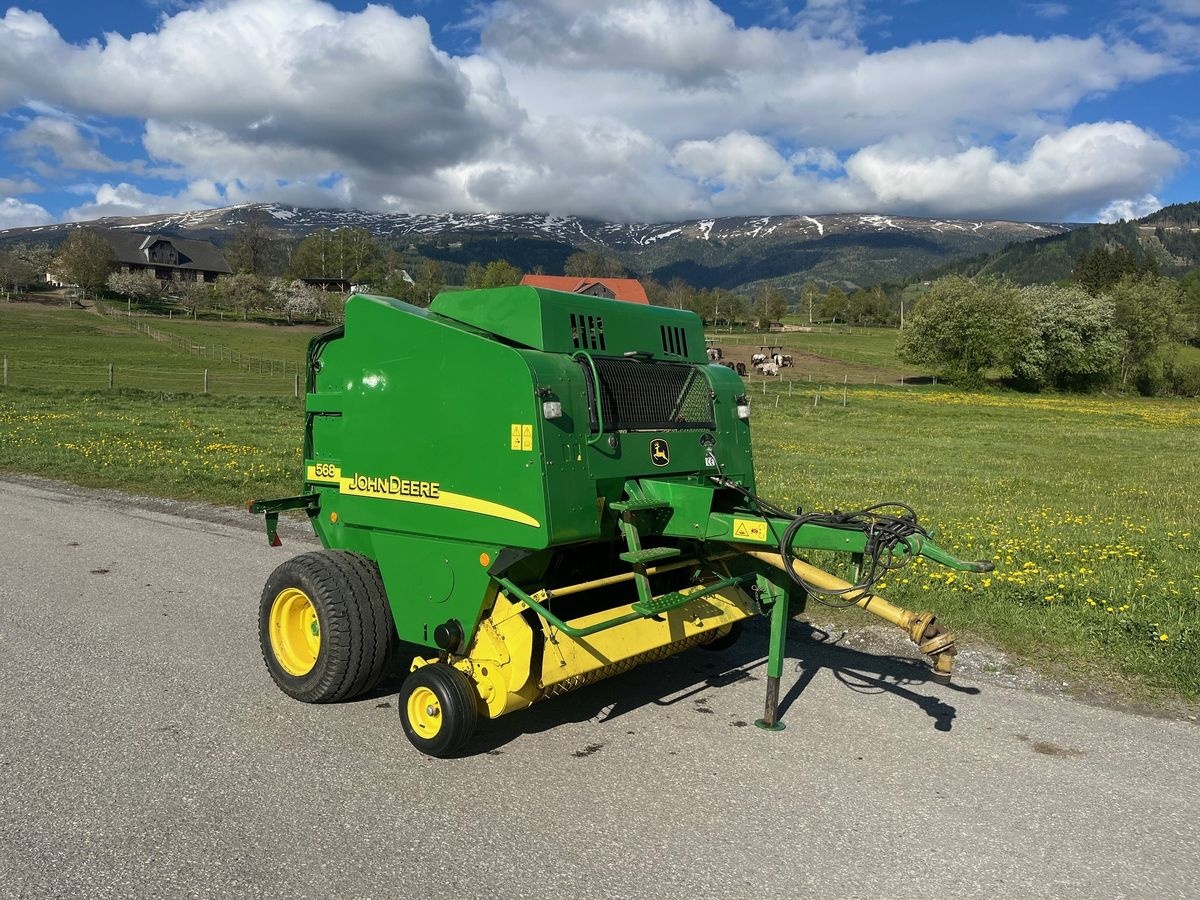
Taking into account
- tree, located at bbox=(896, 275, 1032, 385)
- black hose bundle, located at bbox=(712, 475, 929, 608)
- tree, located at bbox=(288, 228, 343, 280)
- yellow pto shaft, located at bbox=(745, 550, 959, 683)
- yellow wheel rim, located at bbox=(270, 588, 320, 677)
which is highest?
tree, located at bbox=(288, 228, 343, 280)

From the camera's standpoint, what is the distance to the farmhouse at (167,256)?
115 meters

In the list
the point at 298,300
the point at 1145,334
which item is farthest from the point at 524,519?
the point at 298,300

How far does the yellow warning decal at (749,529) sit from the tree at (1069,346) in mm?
60887

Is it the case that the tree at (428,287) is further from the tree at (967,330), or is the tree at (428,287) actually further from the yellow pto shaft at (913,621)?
the tree at (967,330)

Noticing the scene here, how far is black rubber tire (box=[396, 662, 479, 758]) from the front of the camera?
14.8 ft

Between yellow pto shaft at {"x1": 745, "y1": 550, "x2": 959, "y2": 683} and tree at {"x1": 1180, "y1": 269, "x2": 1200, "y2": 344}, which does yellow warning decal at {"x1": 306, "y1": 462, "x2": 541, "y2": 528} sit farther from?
tree at {"x1": 1180, "y1": 269, "x2": 1200, "y2": 344}

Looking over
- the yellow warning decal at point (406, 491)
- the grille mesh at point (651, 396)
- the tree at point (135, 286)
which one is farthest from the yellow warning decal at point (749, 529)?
the tree at point (135, 286)

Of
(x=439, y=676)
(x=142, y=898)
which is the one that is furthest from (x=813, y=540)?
(x=142, y=898)

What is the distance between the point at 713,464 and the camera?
5559 mm

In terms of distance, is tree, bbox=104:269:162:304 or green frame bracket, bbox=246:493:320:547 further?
tree, bbox=104:269:162:304

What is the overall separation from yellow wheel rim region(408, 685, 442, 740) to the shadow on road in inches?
9.6

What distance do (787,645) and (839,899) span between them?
10.7ft

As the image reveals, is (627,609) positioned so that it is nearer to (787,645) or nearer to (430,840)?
(430,840)

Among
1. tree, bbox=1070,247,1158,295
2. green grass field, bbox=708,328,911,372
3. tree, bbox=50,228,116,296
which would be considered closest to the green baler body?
green grass field, bbox=708,328,911,372
